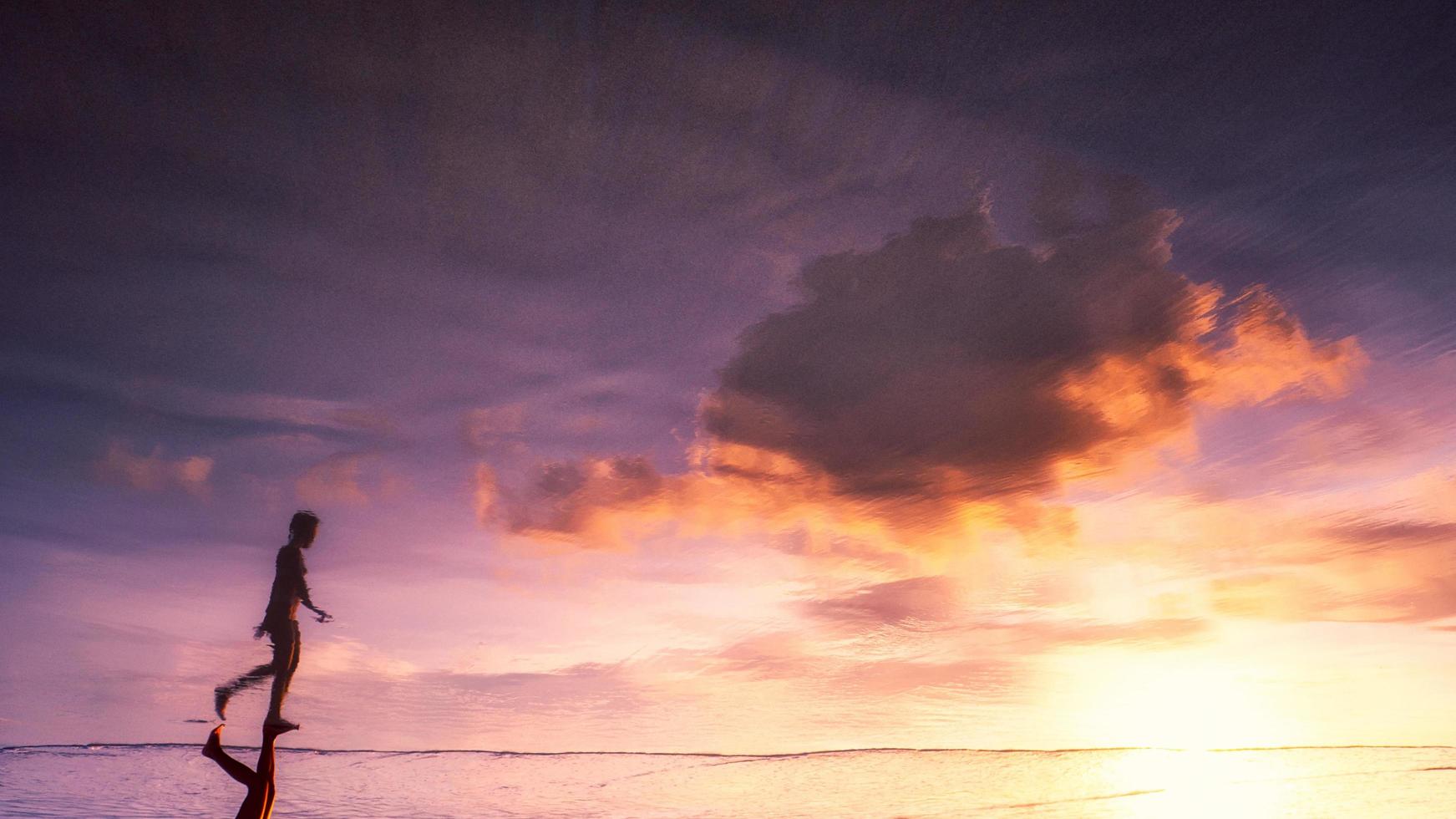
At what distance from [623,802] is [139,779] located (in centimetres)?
907

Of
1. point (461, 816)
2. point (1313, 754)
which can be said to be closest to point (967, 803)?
point (461, 816)

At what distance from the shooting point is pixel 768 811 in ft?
39.4

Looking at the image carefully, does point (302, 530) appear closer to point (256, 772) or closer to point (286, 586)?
point (286, 586)

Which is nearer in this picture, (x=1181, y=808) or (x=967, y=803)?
(x=1181, y=808)

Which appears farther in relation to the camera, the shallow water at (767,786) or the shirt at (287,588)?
the shallow water at (767,786)

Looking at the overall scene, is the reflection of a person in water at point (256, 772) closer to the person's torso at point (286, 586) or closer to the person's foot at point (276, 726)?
the person's foot at point (276, 726)

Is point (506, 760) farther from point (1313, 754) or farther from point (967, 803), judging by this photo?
point (1313, 754)

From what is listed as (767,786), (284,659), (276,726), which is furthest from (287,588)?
(767,786)

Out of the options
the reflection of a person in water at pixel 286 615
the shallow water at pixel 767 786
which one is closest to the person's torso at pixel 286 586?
the reflection of a person in water at pixel 286 615

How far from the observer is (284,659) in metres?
7.91

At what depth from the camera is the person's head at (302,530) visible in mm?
8152

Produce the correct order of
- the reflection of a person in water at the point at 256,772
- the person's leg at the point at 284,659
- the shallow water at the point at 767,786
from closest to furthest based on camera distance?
the reflection of a person in water at the point at 256,772, the person's leg at the point at 284,659, the shallow water at the point at 767,786

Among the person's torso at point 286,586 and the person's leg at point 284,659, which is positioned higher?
the person's torso at point 286,586

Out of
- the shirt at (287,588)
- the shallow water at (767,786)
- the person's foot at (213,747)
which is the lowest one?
the shallow water at (767,786)
